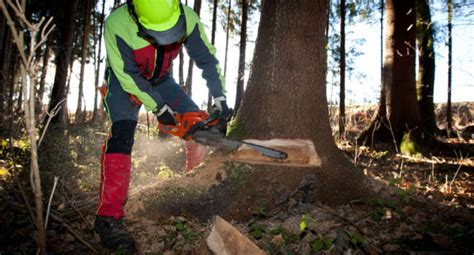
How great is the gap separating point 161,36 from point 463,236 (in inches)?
99.5

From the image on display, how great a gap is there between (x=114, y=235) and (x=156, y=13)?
1.74 metres

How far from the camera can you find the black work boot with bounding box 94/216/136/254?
7.48 feet

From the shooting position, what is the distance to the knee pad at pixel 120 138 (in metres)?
2.51

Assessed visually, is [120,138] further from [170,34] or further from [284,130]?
[284,130]

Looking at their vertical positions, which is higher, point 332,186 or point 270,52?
point 270,52

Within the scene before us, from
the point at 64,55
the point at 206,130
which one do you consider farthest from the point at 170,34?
the point at 64,55

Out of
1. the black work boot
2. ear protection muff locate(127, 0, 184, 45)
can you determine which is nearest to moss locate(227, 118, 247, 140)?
ear protection muff locate(127, 0, 184, 45)

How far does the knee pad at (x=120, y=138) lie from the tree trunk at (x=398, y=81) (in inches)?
212

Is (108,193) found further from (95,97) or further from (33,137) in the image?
(95,97)

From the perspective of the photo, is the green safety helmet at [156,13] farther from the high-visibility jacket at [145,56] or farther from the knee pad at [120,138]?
the knee pad at [120,138]

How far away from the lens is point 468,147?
6.39 meters

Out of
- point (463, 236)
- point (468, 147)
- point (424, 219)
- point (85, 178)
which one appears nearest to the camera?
point (463, 236)

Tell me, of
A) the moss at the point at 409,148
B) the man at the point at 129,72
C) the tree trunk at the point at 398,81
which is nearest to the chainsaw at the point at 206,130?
the man at the point at 129,72

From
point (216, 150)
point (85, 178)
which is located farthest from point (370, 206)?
point (85, 178)
